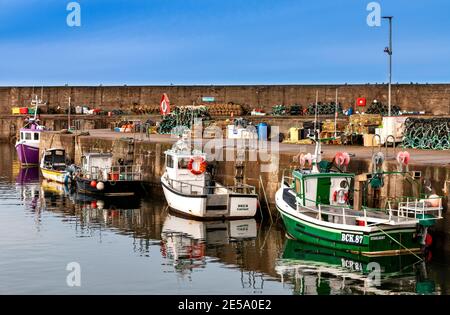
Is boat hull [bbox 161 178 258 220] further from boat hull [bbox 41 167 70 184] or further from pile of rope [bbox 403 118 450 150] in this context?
boat hull [bbox 41 167 70 184]

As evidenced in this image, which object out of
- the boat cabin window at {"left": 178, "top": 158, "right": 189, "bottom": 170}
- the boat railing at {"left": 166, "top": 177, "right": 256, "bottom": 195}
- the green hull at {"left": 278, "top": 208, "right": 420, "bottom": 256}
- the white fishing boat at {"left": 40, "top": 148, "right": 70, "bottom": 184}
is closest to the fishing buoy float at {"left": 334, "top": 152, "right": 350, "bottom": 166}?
the green hull at {"left": 278, "top": 208, "right": 420, "bottom": 256}

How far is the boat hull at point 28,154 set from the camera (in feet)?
190

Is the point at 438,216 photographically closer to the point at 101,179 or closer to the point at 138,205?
the point at 138,205

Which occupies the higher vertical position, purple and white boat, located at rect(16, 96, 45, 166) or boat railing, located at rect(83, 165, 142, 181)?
purple and white boat, located at rect(16, 96, 45, 166)

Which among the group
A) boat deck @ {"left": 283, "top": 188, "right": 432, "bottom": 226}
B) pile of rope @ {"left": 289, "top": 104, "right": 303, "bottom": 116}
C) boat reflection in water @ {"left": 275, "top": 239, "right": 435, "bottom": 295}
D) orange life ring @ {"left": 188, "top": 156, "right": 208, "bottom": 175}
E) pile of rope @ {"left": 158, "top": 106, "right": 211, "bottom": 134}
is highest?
pile of rope @ {"left": 289, "top": 104, "right": 303, "bottom": 116}

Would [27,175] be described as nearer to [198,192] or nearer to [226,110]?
[198,192]

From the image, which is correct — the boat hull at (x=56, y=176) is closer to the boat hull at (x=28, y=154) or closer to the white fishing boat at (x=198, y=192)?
→ the boat hull at (x=28, y=154)

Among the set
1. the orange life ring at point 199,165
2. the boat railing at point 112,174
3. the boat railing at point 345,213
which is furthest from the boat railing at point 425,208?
the boat railing at point 112,174

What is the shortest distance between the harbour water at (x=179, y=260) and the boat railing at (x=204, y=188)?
1.18 metres

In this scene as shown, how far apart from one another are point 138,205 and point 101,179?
13.0ft

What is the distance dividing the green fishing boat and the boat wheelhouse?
42.0 ft

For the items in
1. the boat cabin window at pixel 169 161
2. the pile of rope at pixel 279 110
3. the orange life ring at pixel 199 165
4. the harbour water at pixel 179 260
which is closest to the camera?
the harbour water at pixel 179 260

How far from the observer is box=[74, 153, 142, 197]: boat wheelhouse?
40.7 metres

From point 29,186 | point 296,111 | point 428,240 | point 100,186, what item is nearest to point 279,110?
point 296,111
